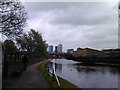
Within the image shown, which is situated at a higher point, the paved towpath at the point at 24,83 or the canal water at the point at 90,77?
the paved towpath at the point at 24,83

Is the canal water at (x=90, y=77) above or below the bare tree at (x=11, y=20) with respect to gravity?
below

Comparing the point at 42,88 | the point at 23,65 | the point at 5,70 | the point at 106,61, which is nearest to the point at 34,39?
the point at 106,61

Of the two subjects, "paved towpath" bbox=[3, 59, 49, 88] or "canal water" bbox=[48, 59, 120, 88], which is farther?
"canal water" bbox=[48, 59, 120, 88]

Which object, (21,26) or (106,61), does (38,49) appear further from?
(21,26)

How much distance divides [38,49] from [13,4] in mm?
56955

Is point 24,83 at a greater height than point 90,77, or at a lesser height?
greater

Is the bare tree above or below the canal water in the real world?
above

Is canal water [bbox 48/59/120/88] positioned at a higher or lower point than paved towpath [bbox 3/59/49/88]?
lower

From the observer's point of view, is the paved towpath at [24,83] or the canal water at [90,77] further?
the canal water at [90,77]

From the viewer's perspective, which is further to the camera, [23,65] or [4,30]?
[23,65]

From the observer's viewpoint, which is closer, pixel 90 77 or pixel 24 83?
pixel 24 83

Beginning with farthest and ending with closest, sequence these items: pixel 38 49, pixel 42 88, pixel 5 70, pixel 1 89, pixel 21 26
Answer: pixel 38 49, pixel 21 26, pixel 5 70, pixel 42 88, pixel 1 89

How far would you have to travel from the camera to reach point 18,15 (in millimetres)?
31703

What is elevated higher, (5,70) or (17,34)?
(17,34)
